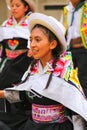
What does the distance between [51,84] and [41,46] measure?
26 centimetres

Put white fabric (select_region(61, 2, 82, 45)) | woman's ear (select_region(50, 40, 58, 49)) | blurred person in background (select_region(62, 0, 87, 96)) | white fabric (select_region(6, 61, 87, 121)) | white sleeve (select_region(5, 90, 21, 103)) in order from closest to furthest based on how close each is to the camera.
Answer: white fabric (select_region(6, 61, 87, 121)) → woman's ear (select_region(50, 40, 58, 49)) → white sleeve (select_region(5, 90, 21, 103)) → blurred person in background (select_region(62, 0, 87, 96)) → white fabric (select_region(61, 2, 82, 45))

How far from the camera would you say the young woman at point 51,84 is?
313cm

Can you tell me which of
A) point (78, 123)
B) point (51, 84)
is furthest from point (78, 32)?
point (78, 123)

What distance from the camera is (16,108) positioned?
138 inches

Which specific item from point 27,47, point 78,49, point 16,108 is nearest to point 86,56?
point 78,49

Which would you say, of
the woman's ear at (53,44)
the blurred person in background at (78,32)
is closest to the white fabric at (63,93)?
the woman's ear at (53,44)

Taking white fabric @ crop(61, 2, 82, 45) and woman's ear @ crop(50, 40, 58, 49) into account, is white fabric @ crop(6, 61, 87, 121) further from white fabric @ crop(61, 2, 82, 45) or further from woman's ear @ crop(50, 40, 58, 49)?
white fabric @ crop(61, 2, 82, 45)

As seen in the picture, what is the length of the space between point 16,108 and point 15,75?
57.2 inches

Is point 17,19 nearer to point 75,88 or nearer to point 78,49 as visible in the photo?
point 78,49

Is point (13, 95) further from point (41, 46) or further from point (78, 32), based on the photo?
point (78, 32)

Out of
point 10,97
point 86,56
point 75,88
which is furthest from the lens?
Result: point 86,56

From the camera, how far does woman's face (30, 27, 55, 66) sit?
10.6 feet

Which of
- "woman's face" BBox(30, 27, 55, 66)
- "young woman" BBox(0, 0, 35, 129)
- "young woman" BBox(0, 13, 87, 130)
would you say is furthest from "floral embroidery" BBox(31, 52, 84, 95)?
"young woman" BBox(0, 0, 35, 129)

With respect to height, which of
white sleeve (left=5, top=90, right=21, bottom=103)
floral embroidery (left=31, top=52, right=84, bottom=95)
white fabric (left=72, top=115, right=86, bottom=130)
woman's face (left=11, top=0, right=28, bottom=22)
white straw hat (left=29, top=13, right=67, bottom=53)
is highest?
woman's face (left=11, top=0, right=28, bottom=22)
